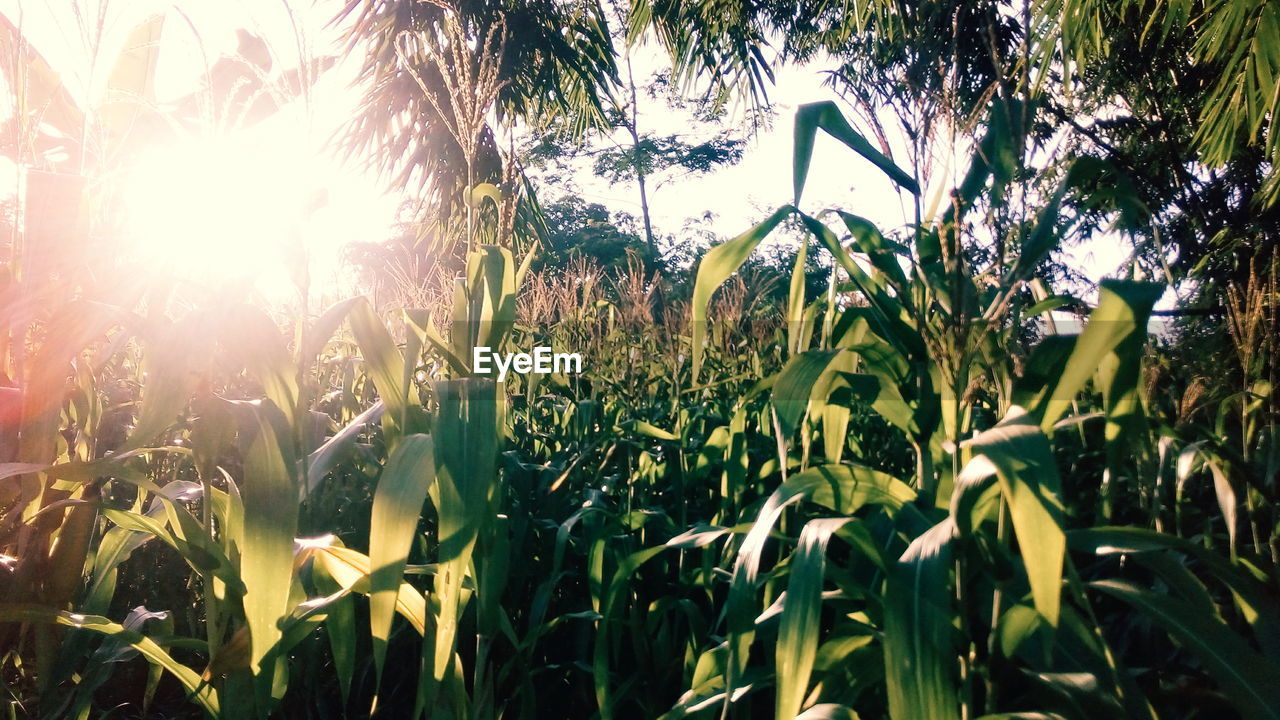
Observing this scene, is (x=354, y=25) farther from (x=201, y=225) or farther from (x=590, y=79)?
(x=201, y=225)

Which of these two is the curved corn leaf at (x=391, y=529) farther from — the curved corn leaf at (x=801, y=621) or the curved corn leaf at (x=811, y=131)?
the curved corn leaf at (x=811, y=131)

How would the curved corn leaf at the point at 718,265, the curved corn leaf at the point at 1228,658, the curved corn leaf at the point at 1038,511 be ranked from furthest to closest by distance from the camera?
the curved corn leaf at the point at 718,265
the curved corn leaf at the point at 1228,658
the curved corn leaf at the point at 1038,511

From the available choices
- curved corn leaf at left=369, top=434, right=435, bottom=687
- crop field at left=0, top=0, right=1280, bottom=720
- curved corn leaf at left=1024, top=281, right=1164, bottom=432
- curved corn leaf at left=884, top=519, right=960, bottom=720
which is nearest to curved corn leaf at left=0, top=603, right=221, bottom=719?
crop field at left=0, top=0, right=1280, bottom=720

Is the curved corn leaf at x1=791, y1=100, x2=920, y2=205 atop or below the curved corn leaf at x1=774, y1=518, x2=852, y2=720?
atop

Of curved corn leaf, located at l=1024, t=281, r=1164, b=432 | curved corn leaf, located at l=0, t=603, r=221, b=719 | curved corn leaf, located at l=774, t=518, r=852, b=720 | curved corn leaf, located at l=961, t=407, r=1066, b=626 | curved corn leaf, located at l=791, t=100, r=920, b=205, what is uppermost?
curved corn leaf, located at l=791, t=100, r=920, b=205

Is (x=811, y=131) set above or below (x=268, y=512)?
above

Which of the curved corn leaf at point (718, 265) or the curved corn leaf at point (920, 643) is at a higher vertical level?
the curved corn leaf at point (718, 265)

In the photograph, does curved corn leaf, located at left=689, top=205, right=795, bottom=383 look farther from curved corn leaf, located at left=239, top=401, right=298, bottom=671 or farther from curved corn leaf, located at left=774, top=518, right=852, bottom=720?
curved corn leaf, located at left=239, top=401, right=298, bottom=671

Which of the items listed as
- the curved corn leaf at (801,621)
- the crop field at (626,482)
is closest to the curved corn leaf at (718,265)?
the crop field at (626,482)

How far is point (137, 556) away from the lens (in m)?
1.69

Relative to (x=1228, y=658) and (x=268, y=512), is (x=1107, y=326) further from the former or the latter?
(x=268, y=512)

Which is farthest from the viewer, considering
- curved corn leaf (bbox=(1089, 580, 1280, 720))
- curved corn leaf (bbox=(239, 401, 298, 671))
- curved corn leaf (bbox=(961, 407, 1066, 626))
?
curved corn leaf (bbox=(239, 401, 298, 671))

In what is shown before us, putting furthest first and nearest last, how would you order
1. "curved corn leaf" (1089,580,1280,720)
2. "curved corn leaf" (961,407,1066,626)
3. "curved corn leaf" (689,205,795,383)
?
"curved corn leaf" (689,205,795,383), "curved corn leaf" (1089,580,1280,720), "curved corn leaf" (961,407,1066,626)

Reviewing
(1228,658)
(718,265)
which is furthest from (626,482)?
(1228,658)
